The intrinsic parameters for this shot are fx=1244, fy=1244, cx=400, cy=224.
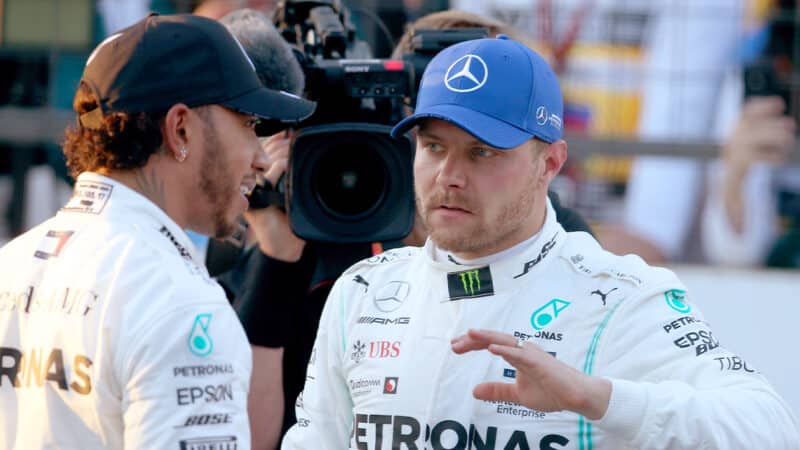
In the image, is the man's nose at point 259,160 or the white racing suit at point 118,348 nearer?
the white racing suit at point 118,348

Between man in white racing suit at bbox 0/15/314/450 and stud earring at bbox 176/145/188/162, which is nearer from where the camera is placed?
man in white racing suit at bbox 0/15/314/450

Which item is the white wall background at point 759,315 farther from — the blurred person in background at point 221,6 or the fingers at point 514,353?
the fingers at point 514,353

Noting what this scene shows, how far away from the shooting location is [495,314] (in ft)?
7.33

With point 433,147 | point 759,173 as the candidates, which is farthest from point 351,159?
point 759,173

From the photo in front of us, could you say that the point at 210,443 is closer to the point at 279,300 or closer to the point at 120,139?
the point at 120,139

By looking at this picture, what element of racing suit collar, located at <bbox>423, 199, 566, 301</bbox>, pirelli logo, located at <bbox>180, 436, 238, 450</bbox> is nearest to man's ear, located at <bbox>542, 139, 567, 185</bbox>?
racing suit collar, located at <bbox>423, 199, 566, 301</bbox>

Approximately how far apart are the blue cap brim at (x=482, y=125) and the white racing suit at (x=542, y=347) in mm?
188

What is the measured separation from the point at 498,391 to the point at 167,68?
0.72 m

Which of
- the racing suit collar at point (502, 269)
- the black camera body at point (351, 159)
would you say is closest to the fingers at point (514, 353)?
the racing suit collar at point (502, 269)

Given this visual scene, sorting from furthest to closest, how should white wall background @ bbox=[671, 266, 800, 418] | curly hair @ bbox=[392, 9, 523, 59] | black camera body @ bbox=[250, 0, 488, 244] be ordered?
1. white wall background @ bbox=[671, 266, 800, 418]
2. curly hair @ bbox=[392, 9, 523, 59]
3. black camera body @ bbox=[250, 0, 488, 244]

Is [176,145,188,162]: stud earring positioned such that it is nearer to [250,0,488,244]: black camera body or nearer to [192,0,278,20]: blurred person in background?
[250,0,488,244]: black camera body

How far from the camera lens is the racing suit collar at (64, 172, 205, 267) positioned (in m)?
1.93

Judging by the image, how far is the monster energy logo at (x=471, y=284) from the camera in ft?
7.44

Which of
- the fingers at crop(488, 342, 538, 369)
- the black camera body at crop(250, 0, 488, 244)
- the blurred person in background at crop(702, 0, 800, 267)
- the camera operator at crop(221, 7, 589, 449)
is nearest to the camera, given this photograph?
the fingers at crop(488, 342, 538, 369)
